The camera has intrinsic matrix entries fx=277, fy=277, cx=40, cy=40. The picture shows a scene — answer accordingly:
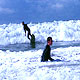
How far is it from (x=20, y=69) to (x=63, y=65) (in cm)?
130

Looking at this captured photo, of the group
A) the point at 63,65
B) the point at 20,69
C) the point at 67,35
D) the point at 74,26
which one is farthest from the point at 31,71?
the point at 74,26

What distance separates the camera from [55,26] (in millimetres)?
31375

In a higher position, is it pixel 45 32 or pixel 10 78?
pixel 45 32

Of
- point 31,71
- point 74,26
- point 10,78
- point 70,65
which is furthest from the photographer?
point 74,26

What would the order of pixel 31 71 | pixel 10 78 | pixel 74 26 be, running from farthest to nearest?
1. pixel 74 26
2. pixel 31 71
3. pixel 10 78

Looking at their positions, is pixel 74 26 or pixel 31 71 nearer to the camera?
pixel 31 71

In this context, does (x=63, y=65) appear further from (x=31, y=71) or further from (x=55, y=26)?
(x=55, y=26)

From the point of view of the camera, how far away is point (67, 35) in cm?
2631

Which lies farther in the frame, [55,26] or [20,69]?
[55,26]

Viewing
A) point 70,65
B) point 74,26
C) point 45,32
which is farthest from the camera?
point 74,26

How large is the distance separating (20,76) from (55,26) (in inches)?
959

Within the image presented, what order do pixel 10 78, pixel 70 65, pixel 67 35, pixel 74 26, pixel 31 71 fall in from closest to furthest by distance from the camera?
pixel 10 78 < pixel 31 71 < pixel 70 65 < pixel 67 35 < pixel 74 26

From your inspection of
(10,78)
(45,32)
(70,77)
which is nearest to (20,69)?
(10,78)

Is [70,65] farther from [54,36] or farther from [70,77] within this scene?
[54,36]
